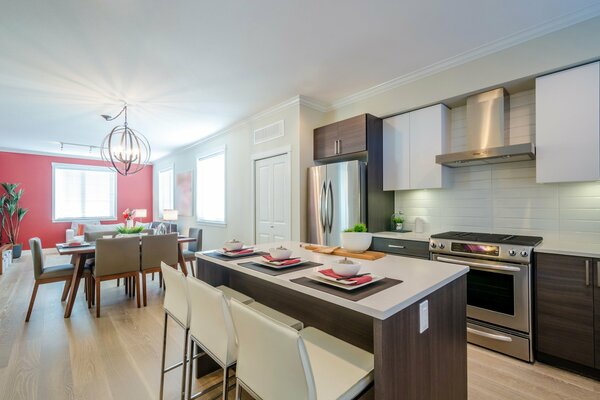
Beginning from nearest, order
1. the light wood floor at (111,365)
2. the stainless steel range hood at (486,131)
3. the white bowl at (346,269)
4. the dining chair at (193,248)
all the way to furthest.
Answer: the white bowl at (346,269) → the light wood floor at (111,365) → the stainless steel range hood at (486,131) → the dining chair at (193,248)

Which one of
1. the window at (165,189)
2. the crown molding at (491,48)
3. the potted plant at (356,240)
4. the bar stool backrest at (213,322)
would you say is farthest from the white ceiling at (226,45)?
the window at (165,189)

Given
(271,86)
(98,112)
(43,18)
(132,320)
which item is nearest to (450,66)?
(271,86)

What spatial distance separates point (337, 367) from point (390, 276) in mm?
484

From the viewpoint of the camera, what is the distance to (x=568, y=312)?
78.1 inches

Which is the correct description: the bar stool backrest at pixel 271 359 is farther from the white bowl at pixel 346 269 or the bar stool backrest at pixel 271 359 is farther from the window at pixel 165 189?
the window at pixel 165 189

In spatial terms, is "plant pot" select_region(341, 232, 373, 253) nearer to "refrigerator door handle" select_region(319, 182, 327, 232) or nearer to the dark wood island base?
the dark wood island base

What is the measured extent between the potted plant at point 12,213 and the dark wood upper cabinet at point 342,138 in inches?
294

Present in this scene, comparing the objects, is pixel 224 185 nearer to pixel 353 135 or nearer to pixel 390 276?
pixel 353 135

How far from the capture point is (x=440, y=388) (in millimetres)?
1249

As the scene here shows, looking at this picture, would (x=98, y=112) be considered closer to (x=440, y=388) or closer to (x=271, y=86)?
(x=271, y=86)

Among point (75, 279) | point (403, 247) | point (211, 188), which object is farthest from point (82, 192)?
point (403, 247)

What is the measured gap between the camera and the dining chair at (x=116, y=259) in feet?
10.3

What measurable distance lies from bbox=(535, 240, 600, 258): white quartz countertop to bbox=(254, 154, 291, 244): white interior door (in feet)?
8.90

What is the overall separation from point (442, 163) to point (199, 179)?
5.15 meters
